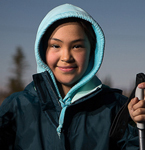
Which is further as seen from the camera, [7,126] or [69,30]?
[7,126]

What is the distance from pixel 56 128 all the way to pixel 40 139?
0.17 meters

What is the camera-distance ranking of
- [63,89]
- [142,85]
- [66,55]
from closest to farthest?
[142,85] < [66,55] < [63,89]

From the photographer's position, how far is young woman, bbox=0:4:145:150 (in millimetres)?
1817

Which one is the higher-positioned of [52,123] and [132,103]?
[132,103]

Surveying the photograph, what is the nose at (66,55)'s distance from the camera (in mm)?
1770

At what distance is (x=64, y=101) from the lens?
195 centimetres

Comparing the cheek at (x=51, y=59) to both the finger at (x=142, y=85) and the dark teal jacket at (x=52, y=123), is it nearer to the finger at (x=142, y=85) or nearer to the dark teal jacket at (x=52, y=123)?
the dark teal jacket at (x=52, y=123)

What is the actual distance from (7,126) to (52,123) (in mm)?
407

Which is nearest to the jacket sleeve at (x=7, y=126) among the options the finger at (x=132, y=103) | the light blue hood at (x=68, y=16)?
the light blue hood at (x=68, y=16)

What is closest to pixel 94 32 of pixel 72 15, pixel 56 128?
pixel 72 15

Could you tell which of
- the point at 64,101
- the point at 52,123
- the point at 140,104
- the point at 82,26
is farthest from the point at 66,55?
the point at 140,104

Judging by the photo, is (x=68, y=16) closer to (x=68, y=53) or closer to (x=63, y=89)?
(x=68, y=53)

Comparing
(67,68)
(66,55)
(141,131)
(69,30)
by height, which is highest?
(69,30)

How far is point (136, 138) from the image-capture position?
1802 millimetres
